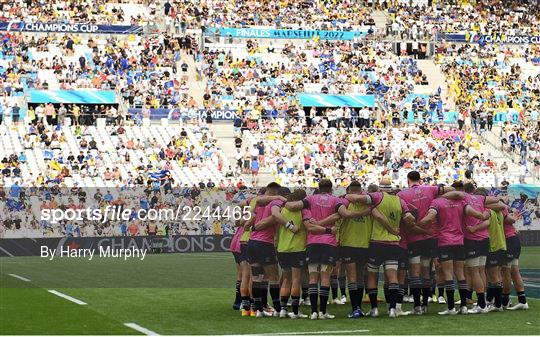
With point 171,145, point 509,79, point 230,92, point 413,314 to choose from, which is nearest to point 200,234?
point 171,145

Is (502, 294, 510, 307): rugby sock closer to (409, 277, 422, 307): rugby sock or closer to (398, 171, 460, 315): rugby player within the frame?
(398, 171, 460, 315): rugby player

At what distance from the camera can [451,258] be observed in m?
16.0

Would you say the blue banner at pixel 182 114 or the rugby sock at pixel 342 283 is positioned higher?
the rugby sock at pixel 342 283

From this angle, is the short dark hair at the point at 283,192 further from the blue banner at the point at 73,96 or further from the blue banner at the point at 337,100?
the blue banner at the point at 337,100

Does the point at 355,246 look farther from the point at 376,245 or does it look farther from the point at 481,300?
the point at 481,300

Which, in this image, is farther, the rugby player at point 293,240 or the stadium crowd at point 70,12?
the stadium crowd at point 70,12

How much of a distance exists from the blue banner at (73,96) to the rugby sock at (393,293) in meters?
36.7

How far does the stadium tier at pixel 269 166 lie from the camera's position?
15.6 meters

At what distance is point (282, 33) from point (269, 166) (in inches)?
597

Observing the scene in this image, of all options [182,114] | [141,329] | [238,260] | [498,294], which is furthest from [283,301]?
[182,114]

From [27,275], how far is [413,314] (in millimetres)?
11848

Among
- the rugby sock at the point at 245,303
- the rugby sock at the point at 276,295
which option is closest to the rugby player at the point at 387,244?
the rugby sock at the point at 276,295

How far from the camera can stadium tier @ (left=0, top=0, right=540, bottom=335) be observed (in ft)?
51.0

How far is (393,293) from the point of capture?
15477mm
